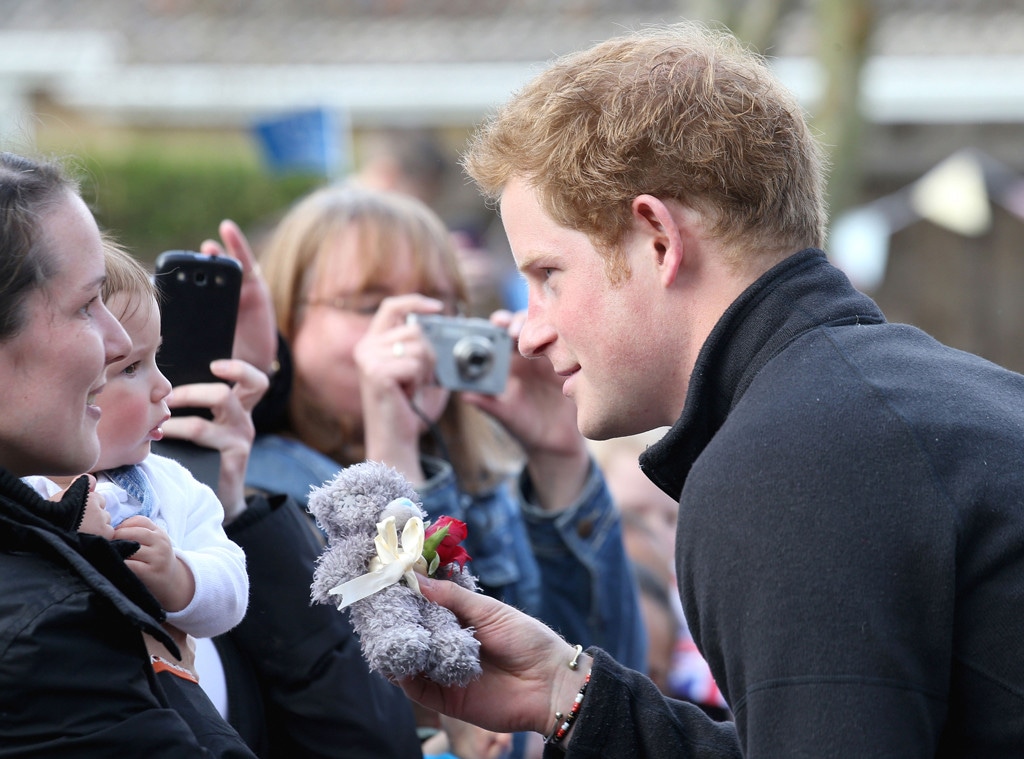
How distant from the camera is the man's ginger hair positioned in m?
1.77

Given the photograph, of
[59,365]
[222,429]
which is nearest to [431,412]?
[222,429]

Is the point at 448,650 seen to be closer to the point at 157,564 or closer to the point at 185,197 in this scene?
the point at 157,564

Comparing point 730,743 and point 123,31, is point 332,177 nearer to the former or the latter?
point 730,743

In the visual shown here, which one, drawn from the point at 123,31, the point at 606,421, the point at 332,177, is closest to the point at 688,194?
the point at 606,421

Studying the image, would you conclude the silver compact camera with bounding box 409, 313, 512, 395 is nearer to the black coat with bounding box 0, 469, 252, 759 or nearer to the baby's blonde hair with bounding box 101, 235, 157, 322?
the baby's blonde hair with bounding box 101, 235, 157, 322

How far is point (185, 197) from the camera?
426 inches

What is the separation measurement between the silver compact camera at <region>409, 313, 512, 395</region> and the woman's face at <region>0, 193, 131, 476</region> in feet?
4.70

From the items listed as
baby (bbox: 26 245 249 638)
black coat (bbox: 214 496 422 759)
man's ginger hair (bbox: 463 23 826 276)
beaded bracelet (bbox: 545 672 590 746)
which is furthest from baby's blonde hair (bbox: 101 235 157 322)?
beaded bracelet (bbox: 545 672 590 746)

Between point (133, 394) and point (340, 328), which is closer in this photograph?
point (133, 394)

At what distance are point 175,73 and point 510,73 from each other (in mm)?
3348

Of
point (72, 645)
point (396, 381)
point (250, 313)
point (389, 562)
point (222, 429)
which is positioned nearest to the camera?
point (72, 645)

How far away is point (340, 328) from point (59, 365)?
1.53m

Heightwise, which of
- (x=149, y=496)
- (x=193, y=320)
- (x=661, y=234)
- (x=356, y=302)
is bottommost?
(x=356, y=302)

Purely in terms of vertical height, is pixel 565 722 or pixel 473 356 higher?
pixel 473 356
